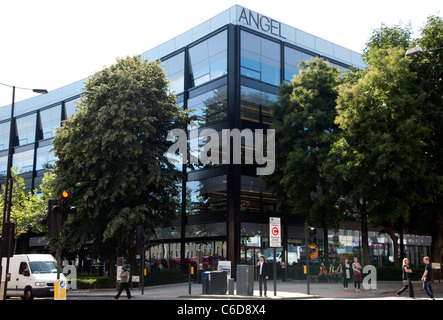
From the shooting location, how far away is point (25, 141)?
57.1 metres

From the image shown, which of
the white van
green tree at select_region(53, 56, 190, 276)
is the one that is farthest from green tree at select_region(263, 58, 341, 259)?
the white van

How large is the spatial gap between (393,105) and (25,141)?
45.5 meters

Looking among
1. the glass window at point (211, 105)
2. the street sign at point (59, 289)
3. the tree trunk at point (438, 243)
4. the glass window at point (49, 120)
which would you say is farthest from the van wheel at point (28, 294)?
the glass window at point (49, 120)

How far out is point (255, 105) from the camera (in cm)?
3547

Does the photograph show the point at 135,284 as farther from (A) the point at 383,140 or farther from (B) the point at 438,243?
(B) the point at 438,243

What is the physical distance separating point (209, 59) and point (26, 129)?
101 ft

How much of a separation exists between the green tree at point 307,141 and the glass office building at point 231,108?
2.41 meters

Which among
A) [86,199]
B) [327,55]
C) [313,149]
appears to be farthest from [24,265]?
[327,55]

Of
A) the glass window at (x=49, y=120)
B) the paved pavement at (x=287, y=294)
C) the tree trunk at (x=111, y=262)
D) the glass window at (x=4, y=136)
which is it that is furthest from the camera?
the glass window at (x=4, y=136)

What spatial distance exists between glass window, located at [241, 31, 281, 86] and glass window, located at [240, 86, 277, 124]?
1.17 metres

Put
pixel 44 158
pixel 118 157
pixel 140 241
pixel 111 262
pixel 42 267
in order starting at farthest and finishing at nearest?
pixel 44 158 → pixel 111 262 → pixel 118 157 → pixel 140 241 → pixel 42 267

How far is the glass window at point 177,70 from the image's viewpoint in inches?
1543

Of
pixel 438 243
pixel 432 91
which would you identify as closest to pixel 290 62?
pixel 432 91

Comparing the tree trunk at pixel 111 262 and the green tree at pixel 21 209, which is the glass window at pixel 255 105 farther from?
the green tree at pixel 21 209
